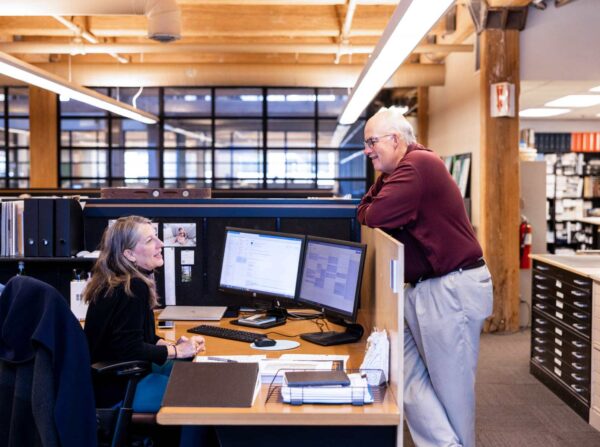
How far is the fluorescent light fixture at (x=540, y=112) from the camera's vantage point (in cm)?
902

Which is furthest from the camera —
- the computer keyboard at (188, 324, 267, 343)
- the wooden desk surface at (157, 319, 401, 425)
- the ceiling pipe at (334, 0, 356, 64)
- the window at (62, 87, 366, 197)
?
the window at (62, 87, 366, 197)

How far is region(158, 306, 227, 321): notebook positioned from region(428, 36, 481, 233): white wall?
401 centimetres

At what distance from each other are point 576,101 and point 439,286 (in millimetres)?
6112

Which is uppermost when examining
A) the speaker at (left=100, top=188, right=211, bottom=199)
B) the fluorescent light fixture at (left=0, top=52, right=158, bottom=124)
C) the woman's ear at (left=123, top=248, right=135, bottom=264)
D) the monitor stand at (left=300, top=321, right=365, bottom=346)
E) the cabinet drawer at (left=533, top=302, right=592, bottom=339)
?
the fluorescent light fixture at (left=0, top=52, right=158, bottom=124)

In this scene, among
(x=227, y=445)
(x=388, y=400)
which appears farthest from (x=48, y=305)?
(x=388, y=400)

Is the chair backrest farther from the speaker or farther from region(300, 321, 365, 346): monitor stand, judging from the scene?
the speaker

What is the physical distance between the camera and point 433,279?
2.70 m

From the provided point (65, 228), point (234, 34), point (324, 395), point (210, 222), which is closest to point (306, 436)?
point (324, 395)

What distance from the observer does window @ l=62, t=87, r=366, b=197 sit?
10.7 metres

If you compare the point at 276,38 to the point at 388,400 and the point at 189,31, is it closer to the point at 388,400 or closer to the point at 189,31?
the point at 189,31

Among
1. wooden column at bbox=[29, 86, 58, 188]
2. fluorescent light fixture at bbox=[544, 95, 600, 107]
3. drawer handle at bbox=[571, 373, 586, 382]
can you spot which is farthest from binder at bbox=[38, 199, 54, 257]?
wooden column at bbox=[29, 86, 58, 188]

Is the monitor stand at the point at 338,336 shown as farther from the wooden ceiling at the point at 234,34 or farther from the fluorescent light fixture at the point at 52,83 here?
the wooden ceiling at the point at 234,34

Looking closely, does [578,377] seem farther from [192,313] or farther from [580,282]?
[192,313]

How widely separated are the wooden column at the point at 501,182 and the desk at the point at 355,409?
3987 millimetres
